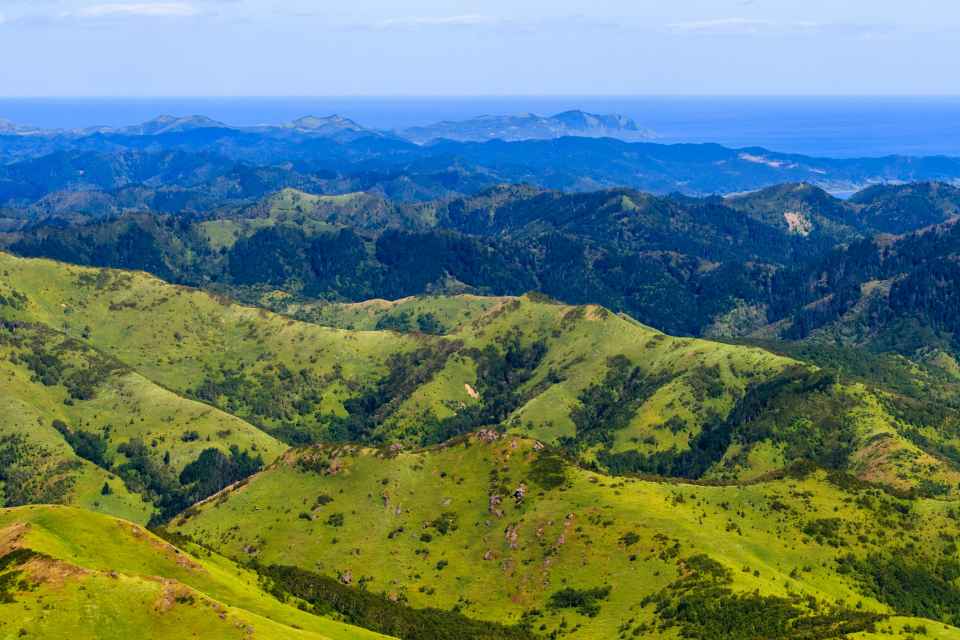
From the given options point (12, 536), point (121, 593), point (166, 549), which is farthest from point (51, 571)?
point (166, 549)

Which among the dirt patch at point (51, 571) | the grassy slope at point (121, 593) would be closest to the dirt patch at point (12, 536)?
the grassy slope at point (121, 593)

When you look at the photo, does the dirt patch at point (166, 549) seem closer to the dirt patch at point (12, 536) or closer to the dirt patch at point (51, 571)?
the dirt patch at point (12, 536)

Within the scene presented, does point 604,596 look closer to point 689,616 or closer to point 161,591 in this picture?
point 689,616

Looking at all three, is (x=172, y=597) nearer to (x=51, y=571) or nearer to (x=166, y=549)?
(x=51, y=571)

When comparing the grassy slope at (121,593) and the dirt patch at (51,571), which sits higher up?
the dirt patch at (51,571)

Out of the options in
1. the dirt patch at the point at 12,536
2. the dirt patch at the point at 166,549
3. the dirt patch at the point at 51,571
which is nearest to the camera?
the dirt patch at the point at 51,571

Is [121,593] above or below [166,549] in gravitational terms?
above

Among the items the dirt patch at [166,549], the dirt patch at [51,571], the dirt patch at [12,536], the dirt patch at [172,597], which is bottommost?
the dirt patch at [166,549]

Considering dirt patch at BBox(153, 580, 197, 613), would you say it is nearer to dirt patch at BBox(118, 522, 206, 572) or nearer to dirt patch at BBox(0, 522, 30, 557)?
dirt patch at BBox(118, 522, 206, 572)
